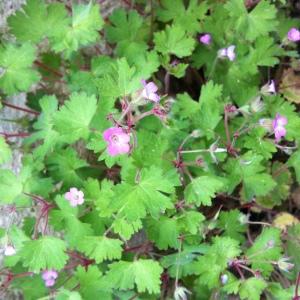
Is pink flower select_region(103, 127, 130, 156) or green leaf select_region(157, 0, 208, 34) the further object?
green leaf select_region(157, 0, 208, 34)

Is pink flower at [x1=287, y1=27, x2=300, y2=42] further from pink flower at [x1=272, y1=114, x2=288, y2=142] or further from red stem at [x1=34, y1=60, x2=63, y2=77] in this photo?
red stem at [x1=34, y1=60, x2=63, y2=77]

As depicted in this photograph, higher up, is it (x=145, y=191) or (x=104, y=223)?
(x=145, y=191)

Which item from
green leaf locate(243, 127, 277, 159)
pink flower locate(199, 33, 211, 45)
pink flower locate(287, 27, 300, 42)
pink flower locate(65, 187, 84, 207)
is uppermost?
pink flower locate(287, 27, 300, 42)

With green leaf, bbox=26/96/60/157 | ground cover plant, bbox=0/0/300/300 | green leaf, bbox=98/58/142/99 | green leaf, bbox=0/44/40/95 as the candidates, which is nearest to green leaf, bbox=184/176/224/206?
ground cover plant, bbox=0/0/300/300

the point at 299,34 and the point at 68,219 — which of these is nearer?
the point at 68,219

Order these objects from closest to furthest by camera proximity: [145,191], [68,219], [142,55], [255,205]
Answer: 1. [145,191]
2. [68,219]
3. [142,55]
4. [255,205]

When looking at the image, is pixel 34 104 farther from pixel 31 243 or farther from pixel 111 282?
pixel 111 282

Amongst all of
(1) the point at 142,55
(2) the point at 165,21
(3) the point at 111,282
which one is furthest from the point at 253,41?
(3) the point at 111,282

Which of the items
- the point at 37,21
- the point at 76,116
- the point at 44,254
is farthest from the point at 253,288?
the point at 37,21
